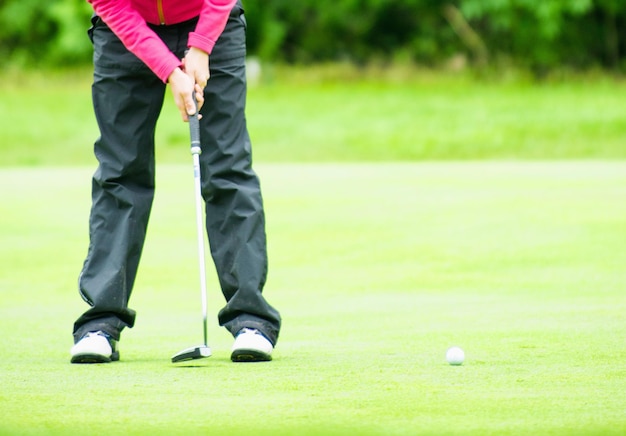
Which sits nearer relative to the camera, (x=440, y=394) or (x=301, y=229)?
(x=440, y=394)

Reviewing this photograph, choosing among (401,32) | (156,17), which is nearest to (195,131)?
(156,17)

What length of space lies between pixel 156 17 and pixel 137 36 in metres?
0.14

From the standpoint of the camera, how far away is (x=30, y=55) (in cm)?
3159

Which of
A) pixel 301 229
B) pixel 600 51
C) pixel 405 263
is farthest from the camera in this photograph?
pixel 600 51

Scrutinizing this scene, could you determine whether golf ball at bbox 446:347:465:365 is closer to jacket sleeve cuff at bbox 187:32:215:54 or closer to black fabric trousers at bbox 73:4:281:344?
black fabric trousers at bbox 73:4:281:344

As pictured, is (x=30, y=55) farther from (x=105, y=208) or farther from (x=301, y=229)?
(x=105, y=208)

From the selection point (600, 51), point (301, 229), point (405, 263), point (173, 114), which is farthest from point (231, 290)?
point (600, 51)

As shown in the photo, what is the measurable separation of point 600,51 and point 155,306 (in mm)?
24041

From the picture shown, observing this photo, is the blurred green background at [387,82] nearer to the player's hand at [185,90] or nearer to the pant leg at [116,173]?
the pant leg at [116,173]

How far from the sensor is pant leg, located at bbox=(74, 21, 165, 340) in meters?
3.72

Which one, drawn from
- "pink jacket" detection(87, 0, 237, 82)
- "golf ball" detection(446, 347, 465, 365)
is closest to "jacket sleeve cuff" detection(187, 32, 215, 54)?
"pink jacket" detection(87, 0, 237, 82)

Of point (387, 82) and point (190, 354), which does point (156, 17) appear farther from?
point (387, 82)

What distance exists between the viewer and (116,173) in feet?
12.2

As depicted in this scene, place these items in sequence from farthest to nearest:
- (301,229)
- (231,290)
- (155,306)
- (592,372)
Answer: (301,229)
(155,306)
(231,290)
(592,372)
